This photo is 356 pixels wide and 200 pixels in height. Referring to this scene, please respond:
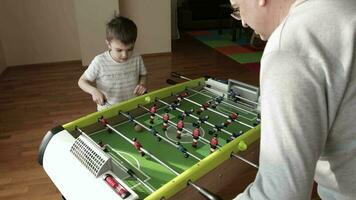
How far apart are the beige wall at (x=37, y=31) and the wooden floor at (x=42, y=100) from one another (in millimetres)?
181

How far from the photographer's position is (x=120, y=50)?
195cm

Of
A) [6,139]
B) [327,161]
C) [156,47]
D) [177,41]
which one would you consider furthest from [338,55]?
[177,41]

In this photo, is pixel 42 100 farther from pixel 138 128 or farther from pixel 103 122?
pixel 138 128

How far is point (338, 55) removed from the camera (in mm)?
462

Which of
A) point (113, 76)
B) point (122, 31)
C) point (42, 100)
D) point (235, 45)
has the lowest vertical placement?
point (42, 100)

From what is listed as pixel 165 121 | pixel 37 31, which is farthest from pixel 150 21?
pixel 165 121

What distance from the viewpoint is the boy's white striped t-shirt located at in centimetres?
200

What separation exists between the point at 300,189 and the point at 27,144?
2592mm

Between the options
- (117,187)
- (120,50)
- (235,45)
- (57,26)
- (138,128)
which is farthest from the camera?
(235,45)

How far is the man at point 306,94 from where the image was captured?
0.46 meters

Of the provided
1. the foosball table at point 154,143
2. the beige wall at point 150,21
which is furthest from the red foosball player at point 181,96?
the beige wall at point 150,21

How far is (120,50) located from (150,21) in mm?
3142

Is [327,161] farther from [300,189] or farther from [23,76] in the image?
[23,76]

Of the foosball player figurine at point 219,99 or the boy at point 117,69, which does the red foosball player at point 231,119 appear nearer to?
the foosball player figurine at point 219,99
